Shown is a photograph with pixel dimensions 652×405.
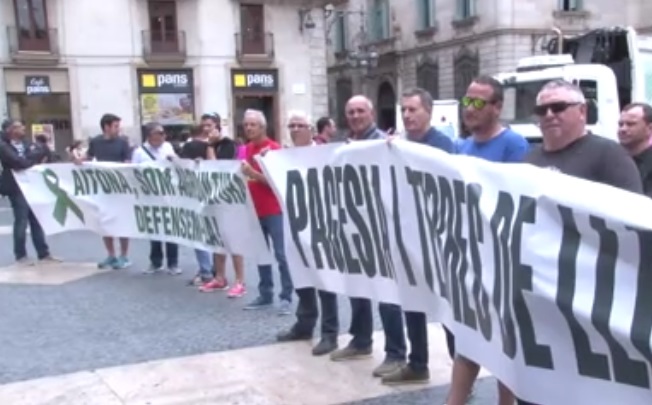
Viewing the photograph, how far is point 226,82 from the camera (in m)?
27.8

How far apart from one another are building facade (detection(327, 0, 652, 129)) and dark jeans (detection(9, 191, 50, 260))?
76.5ft

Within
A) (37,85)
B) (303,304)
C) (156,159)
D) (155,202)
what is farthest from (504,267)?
(37,85)

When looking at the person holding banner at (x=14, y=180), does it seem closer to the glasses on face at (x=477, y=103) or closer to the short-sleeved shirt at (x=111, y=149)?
the short-sleeved shirt at (x=111, y=149)

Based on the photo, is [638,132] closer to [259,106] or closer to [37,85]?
[37,85]

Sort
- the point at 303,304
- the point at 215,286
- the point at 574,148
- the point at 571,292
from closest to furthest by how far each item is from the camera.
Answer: the point at 571,292, the point at 574,148, the point at 303,304, the point at 215,286

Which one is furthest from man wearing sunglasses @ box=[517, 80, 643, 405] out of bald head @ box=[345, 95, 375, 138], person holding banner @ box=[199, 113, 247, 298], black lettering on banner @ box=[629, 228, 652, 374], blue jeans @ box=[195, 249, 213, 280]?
blue jeans @ box=[195, 249, 213, 280]

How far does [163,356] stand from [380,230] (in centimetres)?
184

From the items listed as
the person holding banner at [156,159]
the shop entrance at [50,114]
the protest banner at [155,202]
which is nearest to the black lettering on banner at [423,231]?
the protest banner at [155,202]

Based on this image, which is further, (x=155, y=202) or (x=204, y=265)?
(x=155, y=202)

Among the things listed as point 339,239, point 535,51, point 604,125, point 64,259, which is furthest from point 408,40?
point 339,239

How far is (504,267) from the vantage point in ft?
9.45

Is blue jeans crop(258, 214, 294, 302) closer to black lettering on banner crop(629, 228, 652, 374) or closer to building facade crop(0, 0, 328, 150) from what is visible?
black lettering on banner crop(629, 228, 652, 374)

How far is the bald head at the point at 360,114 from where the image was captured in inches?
178

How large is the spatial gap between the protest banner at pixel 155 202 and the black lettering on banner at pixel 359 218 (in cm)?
178
